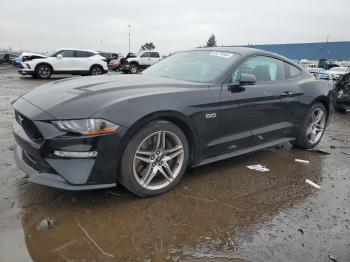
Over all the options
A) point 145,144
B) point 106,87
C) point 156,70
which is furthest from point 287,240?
point 156,70

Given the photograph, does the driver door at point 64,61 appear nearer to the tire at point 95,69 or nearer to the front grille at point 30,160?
the tire at point 95,69

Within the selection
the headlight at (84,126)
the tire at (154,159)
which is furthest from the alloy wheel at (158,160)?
the headlight at (84,126)

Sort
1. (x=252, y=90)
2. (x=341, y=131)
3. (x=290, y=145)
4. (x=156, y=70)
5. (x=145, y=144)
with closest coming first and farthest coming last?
(x=145, y=144), (x=252, y=90), (x=156, y=70), (x=290, y=145), (x=341, y=131)

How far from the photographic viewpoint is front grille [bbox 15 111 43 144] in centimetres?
302

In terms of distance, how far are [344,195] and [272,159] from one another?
4.18 ft

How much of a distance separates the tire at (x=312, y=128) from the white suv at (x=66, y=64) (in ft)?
49.4

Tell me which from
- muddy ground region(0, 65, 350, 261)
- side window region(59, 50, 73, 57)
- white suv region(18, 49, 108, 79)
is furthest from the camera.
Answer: side window region(59, 50, 73, 57)

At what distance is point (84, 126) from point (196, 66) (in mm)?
1928

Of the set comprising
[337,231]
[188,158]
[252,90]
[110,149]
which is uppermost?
[252,90]

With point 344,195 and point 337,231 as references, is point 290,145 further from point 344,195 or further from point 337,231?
point 337,231

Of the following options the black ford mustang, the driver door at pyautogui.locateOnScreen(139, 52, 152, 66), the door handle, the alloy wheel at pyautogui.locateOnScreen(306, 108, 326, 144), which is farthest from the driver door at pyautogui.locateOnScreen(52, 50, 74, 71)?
the door handle

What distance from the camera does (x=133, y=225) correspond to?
295 cm

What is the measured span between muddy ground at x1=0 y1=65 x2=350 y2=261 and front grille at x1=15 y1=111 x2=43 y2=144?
2.08ft

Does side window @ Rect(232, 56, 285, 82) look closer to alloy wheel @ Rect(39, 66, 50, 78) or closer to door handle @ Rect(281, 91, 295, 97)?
door handle @ Rect(281, 91, 295, 97)
